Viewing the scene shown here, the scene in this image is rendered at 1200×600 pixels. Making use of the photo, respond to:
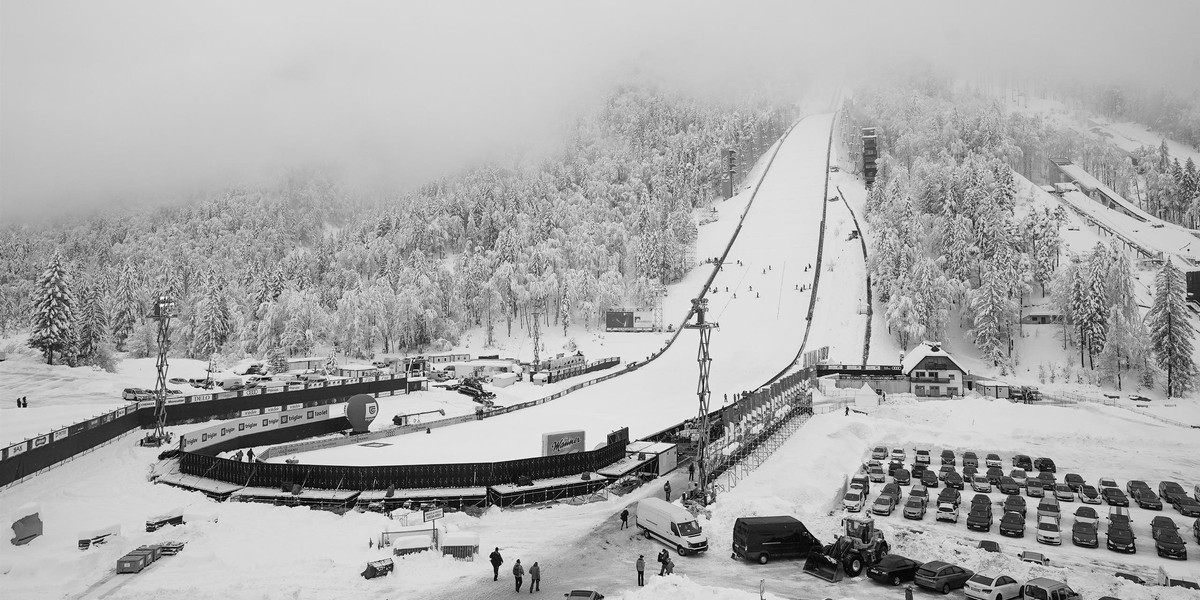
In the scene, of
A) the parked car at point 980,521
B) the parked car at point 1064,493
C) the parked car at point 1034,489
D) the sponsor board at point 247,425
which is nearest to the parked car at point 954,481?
the parked car at point 1034,489

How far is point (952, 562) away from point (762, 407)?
18911mm

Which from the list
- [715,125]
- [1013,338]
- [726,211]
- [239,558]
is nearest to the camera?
[239,558]

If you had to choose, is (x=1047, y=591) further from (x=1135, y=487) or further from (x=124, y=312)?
(x=124, y=312)

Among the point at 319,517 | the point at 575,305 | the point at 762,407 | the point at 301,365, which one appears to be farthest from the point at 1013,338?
the point at 301,365

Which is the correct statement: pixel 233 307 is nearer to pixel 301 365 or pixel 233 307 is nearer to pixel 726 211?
pixel 301 365

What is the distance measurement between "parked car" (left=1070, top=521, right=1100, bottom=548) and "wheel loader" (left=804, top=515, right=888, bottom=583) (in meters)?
7.03

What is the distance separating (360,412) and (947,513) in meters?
29.9

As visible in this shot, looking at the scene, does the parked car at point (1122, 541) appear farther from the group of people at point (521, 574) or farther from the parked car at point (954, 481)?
the group of people at point (521, 574)

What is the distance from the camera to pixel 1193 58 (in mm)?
172000

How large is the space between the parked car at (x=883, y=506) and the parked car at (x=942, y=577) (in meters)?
7.08

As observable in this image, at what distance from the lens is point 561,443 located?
101 ft

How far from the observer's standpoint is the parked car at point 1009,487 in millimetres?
26688

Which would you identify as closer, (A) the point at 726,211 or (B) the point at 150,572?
(B) the point at 150,572

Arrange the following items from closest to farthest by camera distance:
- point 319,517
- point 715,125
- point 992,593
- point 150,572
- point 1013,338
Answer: point 992,593 → point 150,572 → point 319,517 → point 1013,338 → point 715,125
